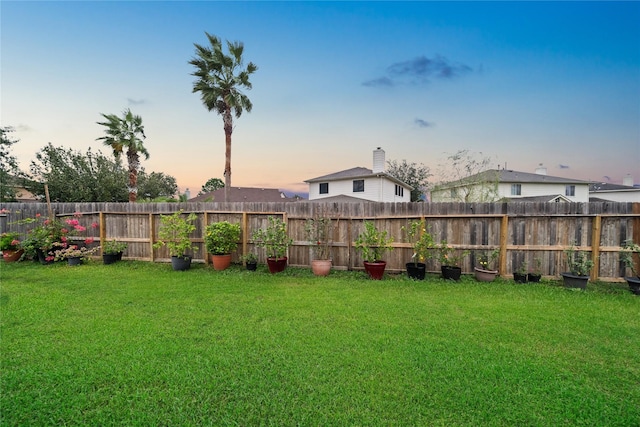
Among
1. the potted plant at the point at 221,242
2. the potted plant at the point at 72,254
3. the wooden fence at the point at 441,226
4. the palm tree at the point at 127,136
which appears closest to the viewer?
the wooden fence at the point at 441,226

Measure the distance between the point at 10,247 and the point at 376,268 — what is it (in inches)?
456

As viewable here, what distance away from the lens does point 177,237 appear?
7.80 meters

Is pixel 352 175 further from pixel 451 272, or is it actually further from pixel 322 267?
pixel 451 272

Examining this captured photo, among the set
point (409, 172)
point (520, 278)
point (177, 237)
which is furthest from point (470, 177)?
point (409, 172)

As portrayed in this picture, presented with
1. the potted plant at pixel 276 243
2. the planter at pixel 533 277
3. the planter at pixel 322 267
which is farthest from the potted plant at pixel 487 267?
the potted plant at pixel 276 243

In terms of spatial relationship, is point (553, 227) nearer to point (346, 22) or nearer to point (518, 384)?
point (518, 384)

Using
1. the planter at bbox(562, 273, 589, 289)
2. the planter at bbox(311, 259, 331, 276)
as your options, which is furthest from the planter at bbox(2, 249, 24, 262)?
the planter at bbox(562, 273, 589, 289)

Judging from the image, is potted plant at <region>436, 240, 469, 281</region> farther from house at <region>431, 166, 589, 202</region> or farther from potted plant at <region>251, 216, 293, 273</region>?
house at <region>431, 166, 589, 202</region>

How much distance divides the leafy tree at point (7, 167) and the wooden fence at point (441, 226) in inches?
650

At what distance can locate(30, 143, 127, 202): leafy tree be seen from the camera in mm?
20047

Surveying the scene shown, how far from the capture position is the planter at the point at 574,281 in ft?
18.3

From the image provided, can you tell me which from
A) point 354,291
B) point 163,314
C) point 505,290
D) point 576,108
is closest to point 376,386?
point 354,291

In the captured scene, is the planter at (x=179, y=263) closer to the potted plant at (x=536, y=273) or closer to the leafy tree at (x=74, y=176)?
the potted plant at (x=536, y=273)

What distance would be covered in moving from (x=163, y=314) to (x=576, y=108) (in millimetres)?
13744
